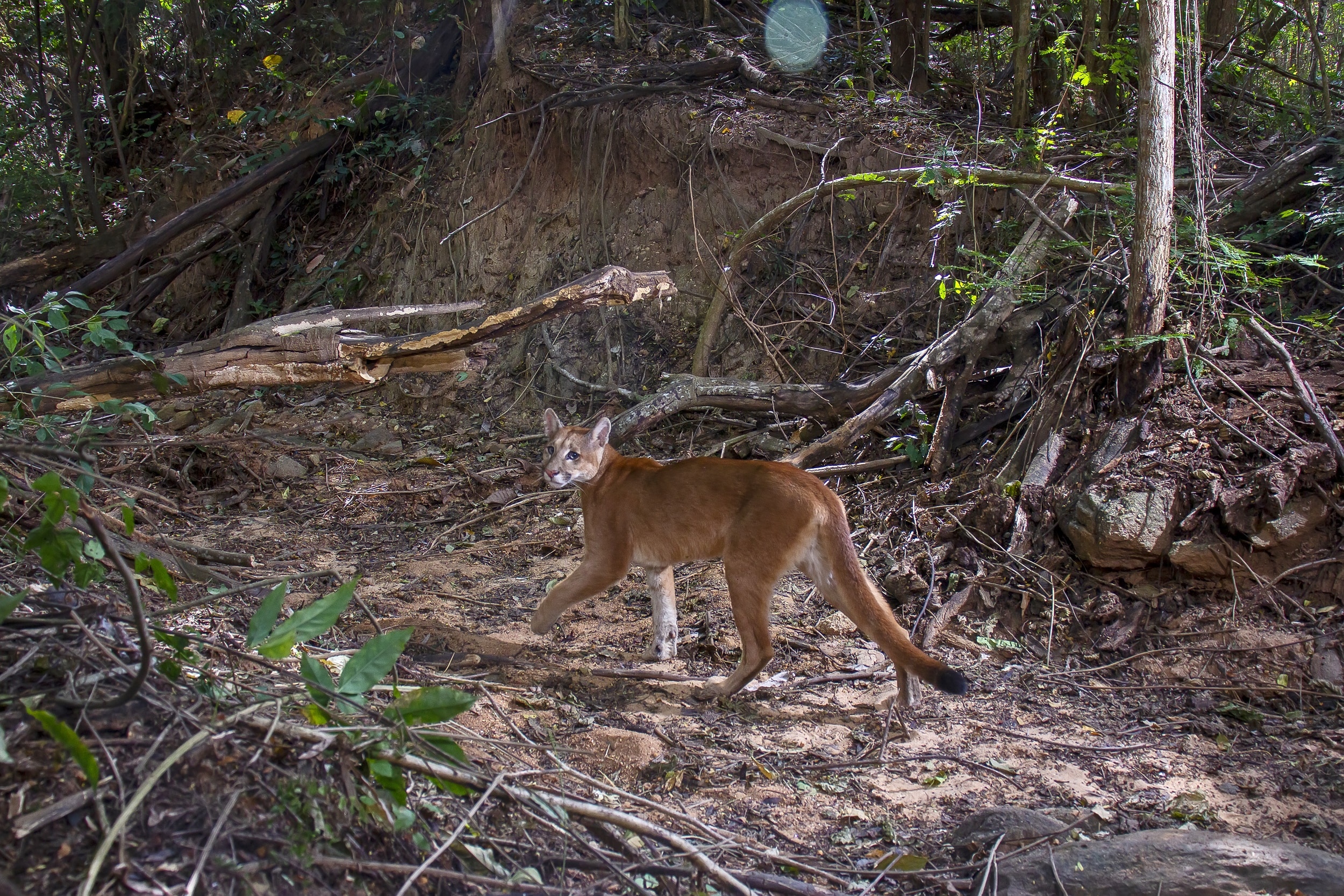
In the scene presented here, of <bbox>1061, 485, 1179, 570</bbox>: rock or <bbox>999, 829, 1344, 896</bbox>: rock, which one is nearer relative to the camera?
<bbox>999, 829, 1344, 896</bbox>: rock

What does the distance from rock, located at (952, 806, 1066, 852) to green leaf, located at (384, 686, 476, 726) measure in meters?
2.04

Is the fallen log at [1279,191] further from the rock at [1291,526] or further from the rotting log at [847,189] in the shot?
the rock at [1291,526]

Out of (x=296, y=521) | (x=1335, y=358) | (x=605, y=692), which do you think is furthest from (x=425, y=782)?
(x=1335, y=358)

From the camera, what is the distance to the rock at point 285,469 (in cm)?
872

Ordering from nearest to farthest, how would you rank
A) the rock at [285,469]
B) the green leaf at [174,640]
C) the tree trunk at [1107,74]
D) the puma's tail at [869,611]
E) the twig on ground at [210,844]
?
the twig on ground at [210,844], the green leaf at [174,640], the puma's tail at [869,611], the tree trunk at [1107,74], the rock at [285,469]

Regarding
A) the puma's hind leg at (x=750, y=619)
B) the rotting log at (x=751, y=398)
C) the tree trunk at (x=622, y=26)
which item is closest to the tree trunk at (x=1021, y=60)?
the rotting log at (x=751, y=398)

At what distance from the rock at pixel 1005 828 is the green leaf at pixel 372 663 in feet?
7.39

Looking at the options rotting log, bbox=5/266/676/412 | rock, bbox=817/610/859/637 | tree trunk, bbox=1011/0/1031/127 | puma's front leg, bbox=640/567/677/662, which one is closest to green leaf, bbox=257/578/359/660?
rotting log, bbox=5/266/676/412

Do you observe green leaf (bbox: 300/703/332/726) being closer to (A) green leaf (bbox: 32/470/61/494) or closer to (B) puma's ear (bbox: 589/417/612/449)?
(A) green leaf (bbox: 32/470/61/494)

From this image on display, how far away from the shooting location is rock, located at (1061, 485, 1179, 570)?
524 cm

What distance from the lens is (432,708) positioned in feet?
8.99

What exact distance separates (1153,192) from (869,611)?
3.36 meters

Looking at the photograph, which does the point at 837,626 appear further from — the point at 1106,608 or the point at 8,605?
the point at 8,605

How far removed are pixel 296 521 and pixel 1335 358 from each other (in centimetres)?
774
